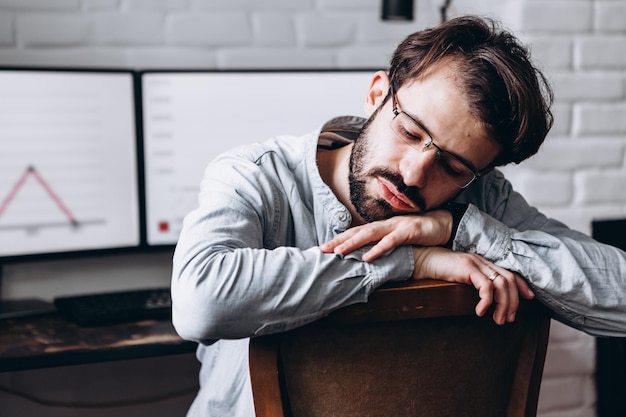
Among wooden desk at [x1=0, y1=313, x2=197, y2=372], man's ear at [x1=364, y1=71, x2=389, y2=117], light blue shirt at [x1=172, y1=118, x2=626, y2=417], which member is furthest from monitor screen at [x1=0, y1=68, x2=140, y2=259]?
man's ear at [x1=364, y1=71, x2=389, y2=117]

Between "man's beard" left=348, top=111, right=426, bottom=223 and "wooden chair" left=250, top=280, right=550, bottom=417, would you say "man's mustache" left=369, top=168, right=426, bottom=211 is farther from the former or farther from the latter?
"wooden chair" left=250, top=280, right=550, bottom=417

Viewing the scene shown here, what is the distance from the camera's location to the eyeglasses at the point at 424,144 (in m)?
1.16

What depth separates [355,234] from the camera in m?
1.01

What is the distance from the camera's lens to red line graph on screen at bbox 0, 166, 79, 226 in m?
1.63

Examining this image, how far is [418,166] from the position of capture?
1151 millimetres

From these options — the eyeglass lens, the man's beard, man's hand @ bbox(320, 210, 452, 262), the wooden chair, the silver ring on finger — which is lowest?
the wooden chair

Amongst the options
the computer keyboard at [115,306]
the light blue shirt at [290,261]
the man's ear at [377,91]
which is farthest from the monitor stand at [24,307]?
the man's ear at [377,91]

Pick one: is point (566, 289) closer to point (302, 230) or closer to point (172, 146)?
point (302, 230)

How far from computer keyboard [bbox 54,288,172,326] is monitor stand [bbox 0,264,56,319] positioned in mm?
41

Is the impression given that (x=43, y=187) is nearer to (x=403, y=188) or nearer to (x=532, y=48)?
(x=403, y=188)

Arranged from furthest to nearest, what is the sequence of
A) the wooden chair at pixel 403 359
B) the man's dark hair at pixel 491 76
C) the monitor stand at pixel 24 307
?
the monitor stand at pixel 24 307, the man's dark hair at pixel 491 76, the wooden chair at pixel 403 359

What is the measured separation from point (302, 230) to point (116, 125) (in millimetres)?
714

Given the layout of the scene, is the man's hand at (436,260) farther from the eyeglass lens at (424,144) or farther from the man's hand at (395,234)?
the eyeglass lens at (424,144)

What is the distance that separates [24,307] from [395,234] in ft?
3.60
